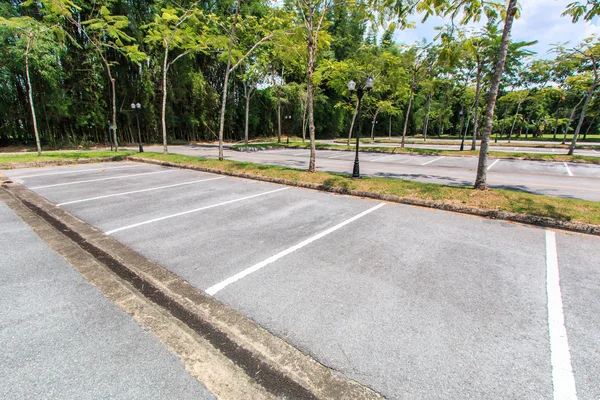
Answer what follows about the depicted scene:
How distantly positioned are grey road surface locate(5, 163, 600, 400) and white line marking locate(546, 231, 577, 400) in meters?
0.01

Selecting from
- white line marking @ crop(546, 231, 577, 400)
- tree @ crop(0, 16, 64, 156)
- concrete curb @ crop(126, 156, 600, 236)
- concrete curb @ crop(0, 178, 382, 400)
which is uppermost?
tree @ crop(0, 16, 64, 156)

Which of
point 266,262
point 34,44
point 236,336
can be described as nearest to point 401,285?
point 266,262

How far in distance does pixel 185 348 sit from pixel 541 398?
2712mm

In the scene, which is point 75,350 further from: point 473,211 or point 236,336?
point 473,211

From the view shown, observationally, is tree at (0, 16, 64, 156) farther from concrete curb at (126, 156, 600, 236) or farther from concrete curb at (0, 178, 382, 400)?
concrete curb at (0, 178, 382, 400)

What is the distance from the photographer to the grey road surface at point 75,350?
1969mm

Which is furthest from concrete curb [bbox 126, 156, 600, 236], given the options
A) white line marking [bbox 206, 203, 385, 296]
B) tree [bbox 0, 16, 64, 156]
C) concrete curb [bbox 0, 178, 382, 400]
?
tree [bbox 0, 16, 64, 156]

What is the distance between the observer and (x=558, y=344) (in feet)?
7.87

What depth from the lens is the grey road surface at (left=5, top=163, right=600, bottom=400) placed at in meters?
2.15

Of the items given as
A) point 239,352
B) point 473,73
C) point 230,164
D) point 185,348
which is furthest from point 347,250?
point 473,73

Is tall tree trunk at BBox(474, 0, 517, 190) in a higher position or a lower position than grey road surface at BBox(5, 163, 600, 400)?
higher

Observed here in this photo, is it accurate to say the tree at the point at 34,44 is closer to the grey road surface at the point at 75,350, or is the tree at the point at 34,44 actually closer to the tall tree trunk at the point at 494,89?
the grey road surface at the point at 75,350

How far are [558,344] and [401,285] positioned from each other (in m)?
1.40

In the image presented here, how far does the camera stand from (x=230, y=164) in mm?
11828
